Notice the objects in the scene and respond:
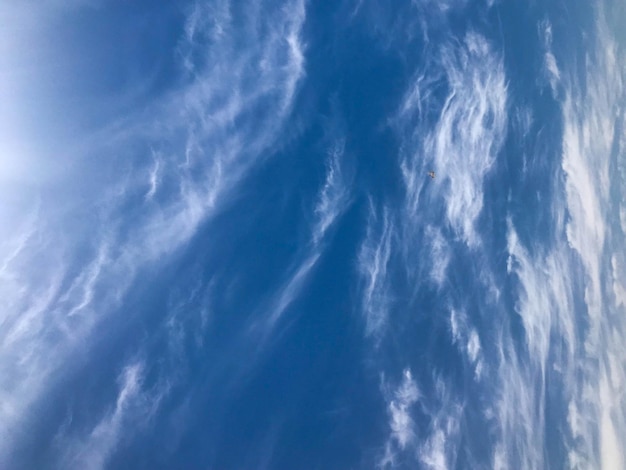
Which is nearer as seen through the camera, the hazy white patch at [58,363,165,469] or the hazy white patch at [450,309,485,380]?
the hazy white patch at [58,363,165,469]

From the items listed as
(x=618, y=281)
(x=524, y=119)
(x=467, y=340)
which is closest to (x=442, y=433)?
(x=467, y=340)

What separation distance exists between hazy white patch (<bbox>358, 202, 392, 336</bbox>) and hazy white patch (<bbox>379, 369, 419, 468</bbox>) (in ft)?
32.5

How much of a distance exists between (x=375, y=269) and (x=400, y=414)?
2433 centimetres

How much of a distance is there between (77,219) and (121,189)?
8.08 m

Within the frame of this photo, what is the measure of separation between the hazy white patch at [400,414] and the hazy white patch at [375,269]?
9894mm

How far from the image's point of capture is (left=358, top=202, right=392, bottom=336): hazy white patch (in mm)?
83750

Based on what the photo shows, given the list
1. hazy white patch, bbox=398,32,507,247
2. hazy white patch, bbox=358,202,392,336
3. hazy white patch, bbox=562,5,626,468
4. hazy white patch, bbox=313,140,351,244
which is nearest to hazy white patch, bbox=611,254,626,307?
hazy white patch, bbox=562,5,626,468

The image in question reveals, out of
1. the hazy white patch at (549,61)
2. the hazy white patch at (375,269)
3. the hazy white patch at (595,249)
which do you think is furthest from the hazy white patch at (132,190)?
the hazy white patch at (595,249)

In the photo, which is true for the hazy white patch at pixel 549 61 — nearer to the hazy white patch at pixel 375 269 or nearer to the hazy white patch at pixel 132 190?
the hazy white patch at pixel 375 269

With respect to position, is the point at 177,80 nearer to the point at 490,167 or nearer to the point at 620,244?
the point at 490,167

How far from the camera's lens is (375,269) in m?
85.8

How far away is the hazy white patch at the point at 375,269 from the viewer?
83.8m

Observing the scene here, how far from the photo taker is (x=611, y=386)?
3947 inches

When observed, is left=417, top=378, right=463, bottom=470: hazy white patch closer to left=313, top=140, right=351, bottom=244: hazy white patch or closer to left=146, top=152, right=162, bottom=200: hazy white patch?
left=313, top=140, right=351, bottom=244: hazy white patch
